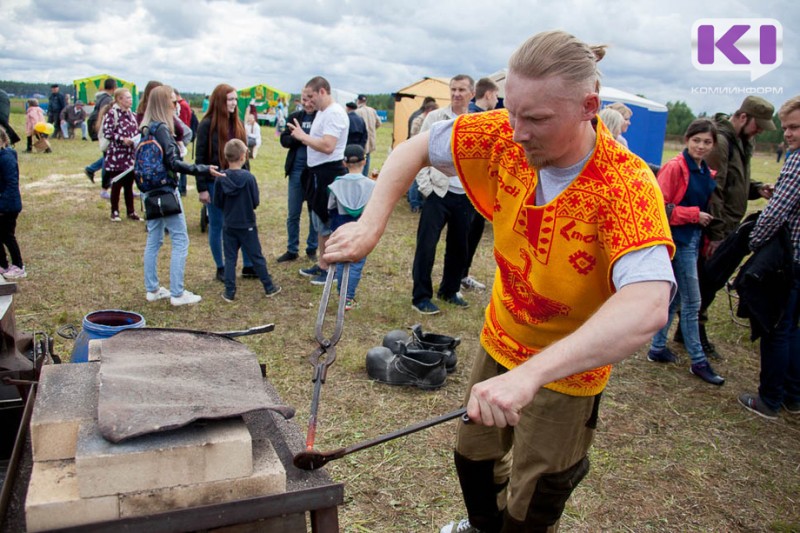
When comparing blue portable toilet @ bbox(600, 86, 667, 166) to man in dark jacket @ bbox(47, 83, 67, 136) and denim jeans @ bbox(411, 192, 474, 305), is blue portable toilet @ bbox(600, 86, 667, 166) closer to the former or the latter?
denim jeans @ bbox(411, 192, 474, 305)

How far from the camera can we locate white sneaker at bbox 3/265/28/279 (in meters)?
6.09

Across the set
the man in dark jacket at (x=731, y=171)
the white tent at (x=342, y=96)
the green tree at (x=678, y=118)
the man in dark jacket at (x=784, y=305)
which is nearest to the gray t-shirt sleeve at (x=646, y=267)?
the man in dark jacket at (x=784, y=305)

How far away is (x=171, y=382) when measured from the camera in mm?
1883

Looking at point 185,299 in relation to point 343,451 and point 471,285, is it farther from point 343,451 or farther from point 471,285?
point 343,451

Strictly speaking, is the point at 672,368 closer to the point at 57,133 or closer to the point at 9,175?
the point at 9,175

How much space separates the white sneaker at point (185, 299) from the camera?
564cm

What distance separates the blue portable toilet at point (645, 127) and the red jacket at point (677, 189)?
22.1ft

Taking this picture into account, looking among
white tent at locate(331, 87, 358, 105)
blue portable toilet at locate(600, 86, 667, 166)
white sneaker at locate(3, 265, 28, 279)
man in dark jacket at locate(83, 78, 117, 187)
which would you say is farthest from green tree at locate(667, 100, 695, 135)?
white sneaker at locate(3, 265, 28, 279)

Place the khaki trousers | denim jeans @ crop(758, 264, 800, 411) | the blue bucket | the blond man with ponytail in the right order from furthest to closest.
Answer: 1. denim jeans @ crop(758, 264, 800, 411)
2. the blue bucket
3. the khaki trousers
4. the blond man with ponytail

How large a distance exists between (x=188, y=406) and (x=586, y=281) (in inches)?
49.4

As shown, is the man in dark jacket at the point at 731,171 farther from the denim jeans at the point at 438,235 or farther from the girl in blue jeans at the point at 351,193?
the girl in blue jeans at the point at 351,193

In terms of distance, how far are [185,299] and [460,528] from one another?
3849 mm

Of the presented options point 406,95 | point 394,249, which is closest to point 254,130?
point 406,95

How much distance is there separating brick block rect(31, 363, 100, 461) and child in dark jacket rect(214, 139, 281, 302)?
374 centimetres
